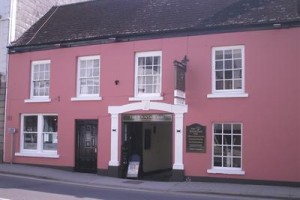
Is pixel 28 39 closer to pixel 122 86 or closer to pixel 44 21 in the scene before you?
pixel 44 21

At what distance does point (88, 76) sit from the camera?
729 inches

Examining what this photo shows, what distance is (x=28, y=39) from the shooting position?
811 inches

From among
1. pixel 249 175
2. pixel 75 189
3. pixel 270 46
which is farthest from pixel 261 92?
pixel 75 189

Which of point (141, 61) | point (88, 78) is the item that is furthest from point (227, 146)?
point (88, 78)

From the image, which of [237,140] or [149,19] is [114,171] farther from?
[149,19]

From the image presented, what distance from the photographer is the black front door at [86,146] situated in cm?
1817

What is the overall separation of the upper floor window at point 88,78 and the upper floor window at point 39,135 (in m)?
1.89

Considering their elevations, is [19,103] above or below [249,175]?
above

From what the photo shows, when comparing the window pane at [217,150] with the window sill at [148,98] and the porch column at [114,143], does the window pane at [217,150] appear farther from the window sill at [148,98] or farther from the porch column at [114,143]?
the porch column at [114,143]

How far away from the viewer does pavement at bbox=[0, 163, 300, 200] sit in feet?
43.5

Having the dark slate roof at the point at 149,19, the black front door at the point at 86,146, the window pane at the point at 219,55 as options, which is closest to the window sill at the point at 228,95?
the window pane at the point at 219,55

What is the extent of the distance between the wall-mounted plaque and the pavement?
4.44ft

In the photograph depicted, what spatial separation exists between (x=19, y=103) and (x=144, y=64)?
6736 millimetres

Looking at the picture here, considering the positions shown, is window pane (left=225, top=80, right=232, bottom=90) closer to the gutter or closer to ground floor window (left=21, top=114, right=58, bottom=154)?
the gutter
